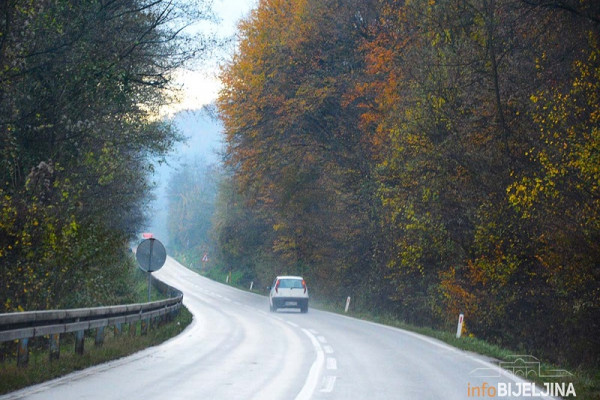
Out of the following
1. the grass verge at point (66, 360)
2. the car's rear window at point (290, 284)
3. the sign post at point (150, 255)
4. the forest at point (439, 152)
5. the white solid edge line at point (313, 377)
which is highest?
the forest at point (439, 152)

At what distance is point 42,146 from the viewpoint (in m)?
19.6

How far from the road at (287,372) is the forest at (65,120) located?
9.19 ft

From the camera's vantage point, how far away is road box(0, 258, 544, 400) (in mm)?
9609

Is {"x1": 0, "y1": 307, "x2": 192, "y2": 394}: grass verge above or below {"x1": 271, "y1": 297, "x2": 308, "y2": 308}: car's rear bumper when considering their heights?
below

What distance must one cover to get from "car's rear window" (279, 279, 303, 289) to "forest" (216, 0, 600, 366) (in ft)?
11.3

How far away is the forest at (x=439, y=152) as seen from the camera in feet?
57.5

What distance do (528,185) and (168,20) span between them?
10.0 m

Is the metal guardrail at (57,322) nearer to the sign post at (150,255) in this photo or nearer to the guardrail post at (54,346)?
the guardrail post at (54,346)

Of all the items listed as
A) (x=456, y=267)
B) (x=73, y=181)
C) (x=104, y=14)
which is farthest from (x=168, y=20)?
(x=456, y=267)

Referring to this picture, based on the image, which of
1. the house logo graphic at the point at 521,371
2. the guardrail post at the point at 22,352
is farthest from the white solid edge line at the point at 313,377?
the guardrail post at the point at 22,352

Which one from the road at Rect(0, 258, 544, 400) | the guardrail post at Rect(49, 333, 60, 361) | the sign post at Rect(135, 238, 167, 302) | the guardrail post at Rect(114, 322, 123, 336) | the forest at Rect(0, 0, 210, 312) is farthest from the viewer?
the sign post at Rect(135, 238, 167, 302)

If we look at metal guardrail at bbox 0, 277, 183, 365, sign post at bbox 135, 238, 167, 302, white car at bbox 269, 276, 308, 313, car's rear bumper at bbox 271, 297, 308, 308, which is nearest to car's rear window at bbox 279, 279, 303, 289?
white car at bbox 269, 276, 308, 313

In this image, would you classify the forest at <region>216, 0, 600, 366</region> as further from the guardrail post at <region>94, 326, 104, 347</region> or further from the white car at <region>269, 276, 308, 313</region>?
the guardrail post at <region>94, 326, 104, 347</region>

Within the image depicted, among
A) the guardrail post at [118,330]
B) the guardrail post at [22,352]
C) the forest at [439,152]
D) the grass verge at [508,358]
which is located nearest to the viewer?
the grass verge at [508,358]
